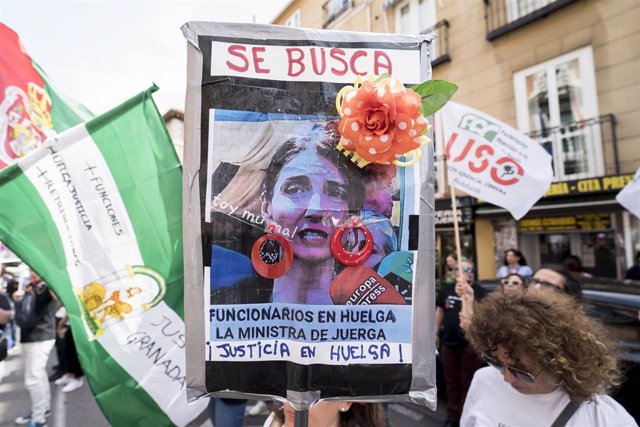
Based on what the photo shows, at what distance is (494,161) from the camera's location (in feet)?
11.0

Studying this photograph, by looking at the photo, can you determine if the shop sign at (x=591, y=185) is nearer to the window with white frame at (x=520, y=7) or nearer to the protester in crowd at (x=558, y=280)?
the window with white frame at (x=520, y=7)

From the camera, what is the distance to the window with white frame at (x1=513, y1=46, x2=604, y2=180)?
292 inches

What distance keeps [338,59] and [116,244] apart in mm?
1285

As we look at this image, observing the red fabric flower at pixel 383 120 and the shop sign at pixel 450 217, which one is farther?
the shop sign at pixel 450 217

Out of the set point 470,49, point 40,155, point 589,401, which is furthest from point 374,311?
point 470,49

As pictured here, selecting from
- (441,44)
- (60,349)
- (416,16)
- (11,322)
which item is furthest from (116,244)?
(416,16)

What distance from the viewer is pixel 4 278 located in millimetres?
9047

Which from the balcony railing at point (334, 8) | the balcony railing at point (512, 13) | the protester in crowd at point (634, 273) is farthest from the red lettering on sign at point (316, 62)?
the balcony railing at point (334, 8)

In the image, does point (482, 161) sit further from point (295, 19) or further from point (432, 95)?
point (295, 19)

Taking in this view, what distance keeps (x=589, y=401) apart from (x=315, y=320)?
1180 millimetres

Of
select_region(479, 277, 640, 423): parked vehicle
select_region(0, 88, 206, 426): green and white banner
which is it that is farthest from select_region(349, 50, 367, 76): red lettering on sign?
select_region(479, 277, 640, 423): parked vehicle

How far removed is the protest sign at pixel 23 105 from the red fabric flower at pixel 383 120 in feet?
7.66

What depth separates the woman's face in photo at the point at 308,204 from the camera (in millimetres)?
1263

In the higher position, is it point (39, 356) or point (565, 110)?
point (565, 110)
